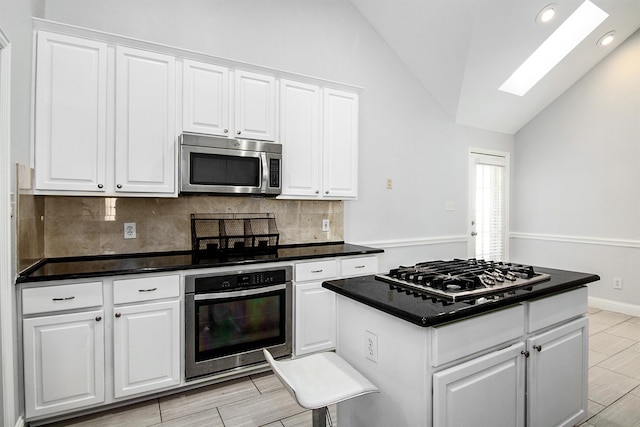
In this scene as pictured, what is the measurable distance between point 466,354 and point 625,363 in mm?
2682

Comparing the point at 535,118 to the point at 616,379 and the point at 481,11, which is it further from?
the point at 616,379

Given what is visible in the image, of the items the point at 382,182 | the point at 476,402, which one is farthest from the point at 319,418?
the point at 382,182

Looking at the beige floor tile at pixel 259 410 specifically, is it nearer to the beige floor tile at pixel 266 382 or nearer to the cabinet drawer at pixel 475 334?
the beige floor tile at pixel 266 382

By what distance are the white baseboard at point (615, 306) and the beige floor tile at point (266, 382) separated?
4.34m

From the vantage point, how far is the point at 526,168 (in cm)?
536

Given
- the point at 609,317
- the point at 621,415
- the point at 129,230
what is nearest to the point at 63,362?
the point at 129,230

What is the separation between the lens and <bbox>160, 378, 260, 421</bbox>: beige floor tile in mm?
2309

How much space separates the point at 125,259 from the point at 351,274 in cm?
184

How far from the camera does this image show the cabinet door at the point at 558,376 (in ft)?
5.68

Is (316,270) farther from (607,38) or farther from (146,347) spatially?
(607,38)

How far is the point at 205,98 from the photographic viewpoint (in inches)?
107

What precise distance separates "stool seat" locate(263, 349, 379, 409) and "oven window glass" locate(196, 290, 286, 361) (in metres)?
1.08

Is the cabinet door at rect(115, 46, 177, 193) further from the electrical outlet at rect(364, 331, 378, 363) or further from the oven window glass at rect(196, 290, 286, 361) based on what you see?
the electrical outlet at rect(364, 331, 378, 363)

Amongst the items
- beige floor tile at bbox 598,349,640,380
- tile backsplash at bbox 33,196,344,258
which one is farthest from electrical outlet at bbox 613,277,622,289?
tile backsplash at bbox 33,196,344,258
